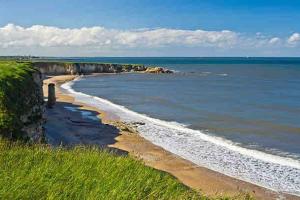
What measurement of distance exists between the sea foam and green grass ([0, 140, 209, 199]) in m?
10.9

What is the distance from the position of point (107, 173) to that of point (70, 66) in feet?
398

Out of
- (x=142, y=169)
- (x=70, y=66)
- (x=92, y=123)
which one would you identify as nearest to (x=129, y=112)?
(x=92, y=123)

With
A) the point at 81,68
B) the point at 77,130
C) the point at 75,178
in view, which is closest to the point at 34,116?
the point at 75,178

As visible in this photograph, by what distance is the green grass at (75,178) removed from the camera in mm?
7918

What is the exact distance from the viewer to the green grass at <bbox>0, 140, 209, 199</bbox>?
26.0ft

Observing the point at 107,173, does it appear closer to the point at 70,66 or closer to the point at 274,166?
the point at 274,166

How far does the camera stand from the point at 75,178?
8.79 metres

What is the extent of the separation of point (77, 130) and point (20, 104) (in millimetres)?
13295

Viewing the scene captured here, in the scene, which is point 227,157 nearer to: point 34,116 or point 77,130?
point 34,116

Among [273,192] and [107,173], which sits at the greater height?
[107,173]

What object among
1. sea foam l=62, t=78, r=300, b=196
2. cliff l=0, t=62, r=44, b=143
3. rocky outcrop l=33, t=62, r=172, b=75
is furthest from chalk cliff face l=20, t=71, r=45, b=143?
rocky outcrop l=33, t=62, r=172, b=75

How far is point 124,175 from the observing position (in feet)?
32.2

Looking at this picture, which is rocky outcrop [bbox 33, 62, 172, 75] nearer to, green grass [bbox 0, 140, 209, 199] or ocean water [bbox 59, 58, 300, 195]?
ocean water [bbox 59, 58, 300, 195]

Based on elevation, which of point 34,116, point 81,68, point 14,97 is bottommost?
point 81,68
